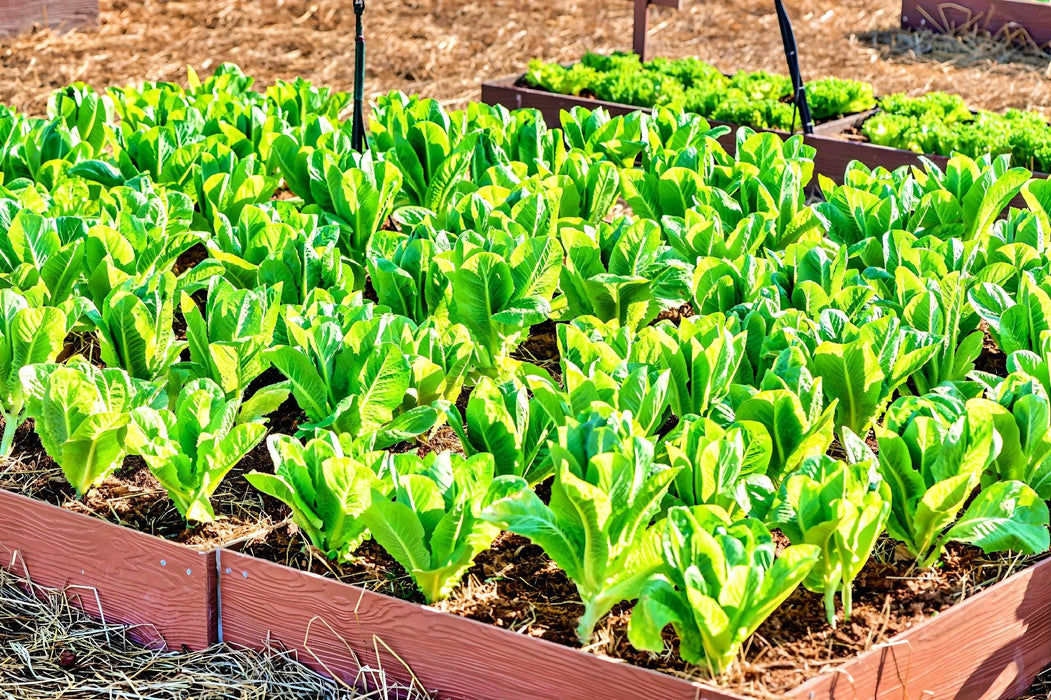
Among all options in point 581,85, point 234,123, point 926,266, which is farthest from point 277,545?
point 581,85

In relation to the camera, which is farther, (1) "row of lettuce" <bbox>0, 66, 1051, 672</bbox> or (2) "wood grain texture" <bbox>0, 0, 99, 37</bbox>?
(2) "wood grain texture" <bbox>0, 0, 99, 37</bbox>

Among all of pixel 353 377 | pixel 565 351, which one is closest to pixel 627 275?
pixel 565 351

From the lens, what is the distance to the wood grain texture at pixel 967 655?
1.82 meters

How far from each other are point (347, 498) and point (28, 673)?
65 centimetres

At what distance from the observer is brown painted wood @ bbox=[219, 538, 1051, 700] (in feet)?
5.92

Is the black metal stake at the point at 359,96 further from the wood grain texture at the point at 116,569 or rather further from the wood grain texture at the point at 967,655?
the wood grain texture at the point at 967,655

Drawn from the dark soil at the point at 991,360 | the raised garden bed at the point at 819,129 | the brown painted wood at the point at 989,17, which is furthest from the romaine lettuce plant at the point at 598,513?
the brown painted wood at the point at 989,17

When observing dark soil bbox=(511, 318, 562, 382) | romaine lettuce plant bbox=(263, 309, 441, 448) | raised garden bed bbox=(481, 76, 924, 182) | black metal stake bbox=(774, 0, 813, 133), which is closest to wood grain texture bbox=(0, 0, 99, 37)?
raised garden bed bbox=(481, 76, 924, 182)

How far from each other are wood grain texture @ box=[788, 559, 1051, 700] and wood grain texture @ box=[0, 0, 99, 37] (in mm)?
7085

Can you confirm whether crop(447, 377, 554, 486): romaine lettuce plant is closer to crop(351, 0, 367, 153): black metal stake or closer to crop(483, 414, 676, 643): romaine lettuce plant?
crop(483, 414, 676, 643): romaine lettuce plant

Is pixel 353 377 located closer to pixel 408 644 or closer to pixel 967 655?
pixel 408 644

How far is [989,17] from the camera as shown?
8094 mm

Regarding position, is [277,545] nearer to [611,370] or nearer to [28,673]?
[28,673]

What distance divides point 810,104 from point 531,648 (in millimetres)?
3838
